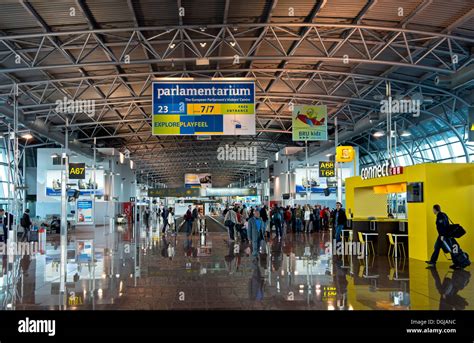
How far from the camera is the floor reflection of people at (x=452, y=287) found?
8.53m

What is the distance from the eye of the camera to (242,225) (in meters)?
23.9

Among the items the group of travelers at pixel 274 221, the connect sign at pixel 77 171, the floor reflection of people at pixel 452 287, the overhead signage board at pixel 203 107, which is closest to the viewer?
the floor reflection of people at pixel 452 287

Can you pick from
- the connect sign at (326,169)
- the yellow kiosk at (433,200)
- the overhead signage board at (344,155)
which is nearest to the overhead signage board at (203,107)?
the yellow kiosk at (433,200)

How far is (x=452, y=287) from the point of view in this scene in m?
10.5

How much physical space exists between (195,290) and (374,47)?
1443 centimetres

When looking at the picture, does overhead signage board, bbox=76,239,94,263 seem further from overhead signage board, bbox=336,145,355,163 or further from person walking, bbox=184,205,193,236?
overhead signage board, bbox=336,145,355,163

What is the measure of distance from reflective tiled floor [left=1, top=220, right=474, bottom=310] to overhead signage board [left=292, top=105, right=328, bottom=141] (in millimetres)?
6399

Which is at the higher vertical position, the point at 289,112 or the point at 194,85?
the point at 289,112

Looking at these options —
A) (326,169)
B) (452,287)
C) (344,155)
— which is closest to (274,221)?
(344,155)

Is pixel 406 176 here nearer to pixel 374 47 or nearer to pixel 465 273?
pixel 465 273

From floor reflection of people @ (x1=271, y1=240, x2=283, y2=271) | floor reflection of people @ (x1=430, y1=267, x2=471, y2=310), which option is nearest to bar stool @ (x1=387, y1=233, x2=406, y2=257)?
floor reflection of people @ (x1=430, y1=267, x2=471, y2=310)

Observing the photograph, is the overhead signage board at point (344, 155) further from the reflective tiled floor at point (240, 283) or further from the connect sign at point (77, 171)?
the connect sign at point (77, 171)

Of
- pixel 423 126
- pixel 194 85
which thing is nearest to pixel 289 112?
pixel 423 126
